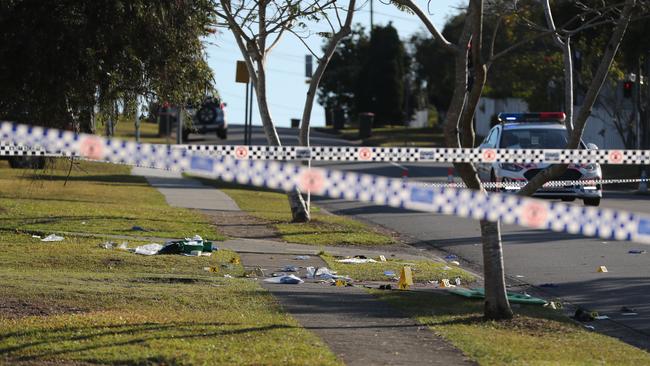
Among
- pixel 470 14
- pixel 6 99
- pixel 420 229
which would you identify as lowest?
pixel 420 229

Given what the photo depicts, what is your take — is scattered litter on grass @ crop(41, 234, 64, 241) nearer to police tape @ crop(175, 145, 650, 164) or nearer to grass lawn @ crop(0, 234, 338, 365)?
grass lawn @ crop(0, 234, 338, 365)

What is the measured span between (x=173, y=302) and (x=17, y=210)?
10.1 m

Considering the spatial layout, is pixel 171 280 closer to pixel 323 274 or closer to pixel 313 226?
pixel 323 274

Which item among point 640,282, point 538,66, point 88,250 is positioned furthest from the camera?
point 538,66

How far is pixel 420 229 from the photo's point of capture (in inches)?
864

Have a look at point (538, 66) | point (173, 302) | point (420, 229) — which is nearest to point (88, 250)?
point (173, 302)

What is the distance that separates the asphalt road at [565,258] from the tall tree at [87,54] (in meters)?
5.31

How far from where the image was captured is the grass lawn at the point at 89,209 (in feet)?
60.5

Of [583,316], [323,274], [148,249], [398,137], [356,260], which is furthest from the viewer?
[398,137]

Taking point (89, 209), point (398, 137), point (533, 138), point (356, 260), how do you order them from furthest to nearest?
point (398, 137), point (533, 138), point (89, 209), point (356, 260)

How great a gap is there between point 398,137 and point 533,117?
112 feet

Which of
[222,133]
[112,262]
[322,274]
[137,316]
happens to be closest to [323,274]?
[322,274]

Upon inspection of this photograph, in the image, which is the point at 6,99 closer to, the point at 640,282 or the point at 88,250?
the point at 88,250

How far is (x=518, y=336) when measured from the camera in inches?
A: 390
